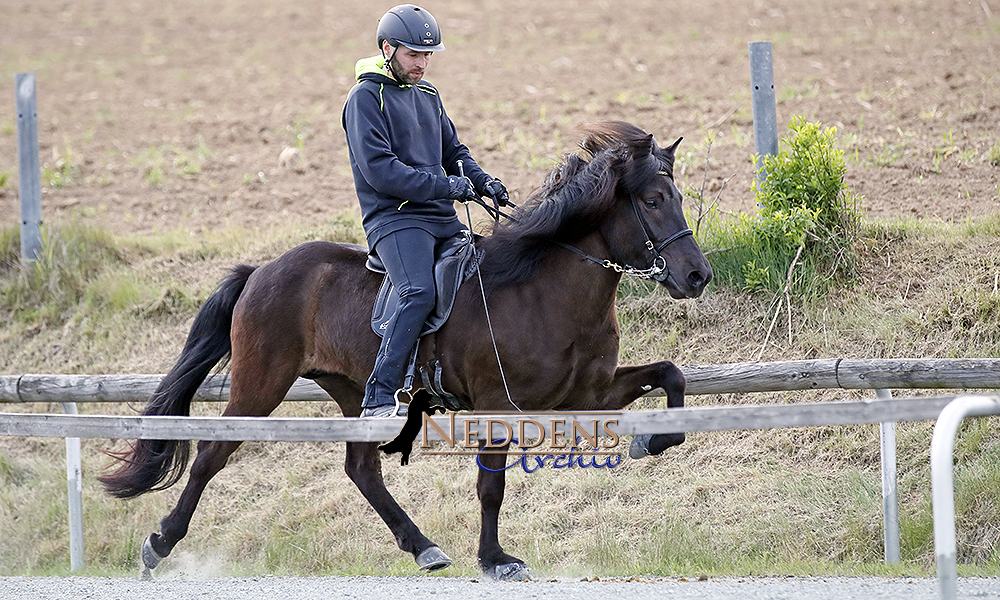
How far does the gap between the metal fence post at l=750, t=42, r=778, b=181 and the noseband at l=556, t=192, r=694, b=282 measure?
2970mm

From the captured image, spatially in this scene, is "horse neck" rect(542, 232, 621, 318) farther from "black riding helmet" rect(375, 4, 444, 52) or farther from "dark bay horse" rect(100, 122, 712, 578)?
"black riding helmet" rect(375, 4, 444, 52)

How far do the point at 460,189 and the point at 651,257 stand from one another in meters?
1.12

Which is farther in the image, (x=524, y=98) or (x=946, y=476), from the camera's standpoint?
(x=524, y=98)

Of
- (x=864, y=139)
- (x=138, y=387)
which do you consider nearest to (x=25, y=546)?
(x=138, y=387)

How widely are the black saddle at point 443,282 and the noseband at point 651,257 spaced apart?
2.24 ft

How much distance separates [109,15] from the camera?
24.3m

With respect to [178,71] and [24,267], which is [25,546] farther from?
[178,71]

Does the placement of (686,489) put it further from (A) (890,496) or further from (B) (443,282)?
(B) (443,282)

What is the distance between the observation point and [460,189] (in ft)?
18.1

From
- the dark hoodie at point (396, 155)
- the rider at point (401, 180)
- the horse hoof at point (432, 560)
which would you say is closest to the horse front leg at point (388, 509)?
the horse hoof at point (432, 560)

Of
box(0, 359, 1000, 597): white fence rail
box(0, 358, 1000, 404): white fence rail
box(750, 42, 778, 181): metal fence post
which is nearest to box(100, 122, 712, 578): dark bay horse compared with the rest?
box(0, 359, 1000, 597): white fence rail

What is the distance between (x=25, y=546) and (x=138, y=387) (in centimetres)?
186

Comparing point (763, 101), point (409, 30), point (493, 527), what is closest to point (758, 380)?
point (493, 527)

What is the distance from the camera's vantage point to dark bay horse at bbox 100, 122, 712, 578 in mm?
5406
